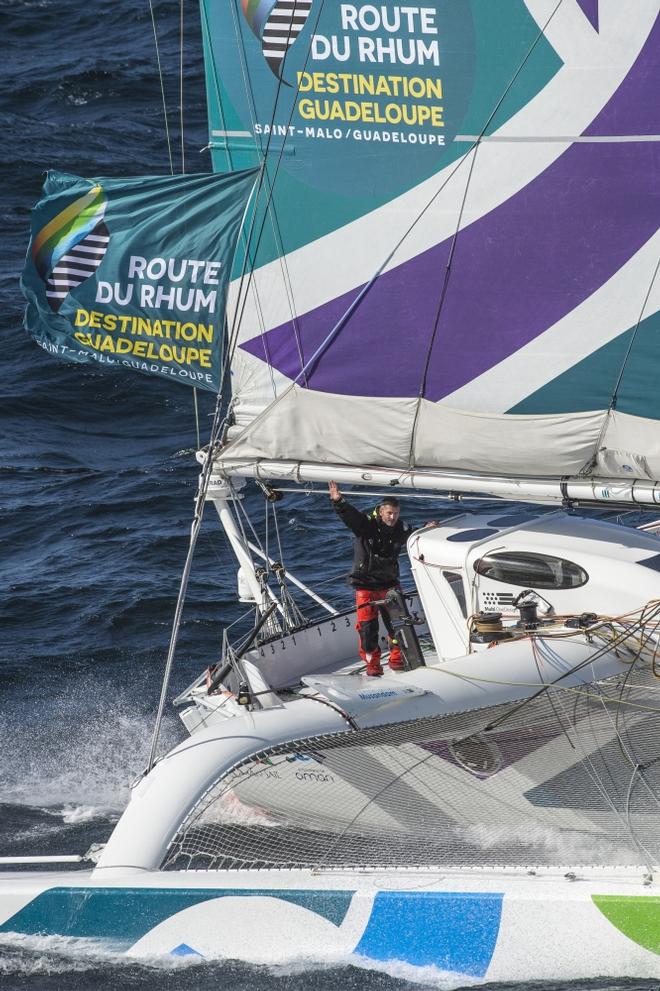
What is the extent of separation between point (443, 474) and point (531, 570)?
1.05 meters

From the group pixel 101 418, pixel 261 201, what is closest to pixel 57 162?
pixel 101 418

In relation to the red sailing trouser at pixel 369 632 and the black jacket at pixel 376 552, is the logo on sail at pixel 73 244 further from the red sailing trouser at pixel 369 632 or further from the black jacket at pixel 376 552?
the red sailing trouser at pixel 369 632

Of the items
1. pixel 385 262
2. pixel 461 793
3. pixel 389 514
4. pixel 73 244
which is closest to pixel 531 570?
pixel 389 514

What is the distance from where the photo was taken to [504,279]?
10.9m

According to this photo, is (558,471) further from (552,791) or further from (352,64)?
(352,64)

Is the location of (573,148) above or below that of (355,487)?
above

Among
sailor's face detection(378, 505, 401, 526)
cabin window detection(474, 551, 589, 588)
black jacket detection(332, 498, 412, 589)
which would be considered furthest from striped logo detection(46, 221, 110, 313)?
cabin window detection(474, 551, 589, 588)

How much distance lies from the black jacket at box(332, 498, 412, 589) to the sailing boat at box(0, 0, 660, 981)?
1.01 feet

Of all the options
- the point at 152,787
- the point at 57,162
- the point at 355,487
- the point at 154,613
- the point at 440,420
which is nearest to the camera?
the point at 152,787

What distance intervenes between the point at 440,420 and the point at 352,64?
2.93m

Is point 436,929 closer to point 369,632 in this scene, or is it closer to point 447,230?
point 369,632

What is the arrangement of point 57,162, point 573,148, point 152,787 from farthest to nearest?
point 57,162
point 573,148
point 152,787

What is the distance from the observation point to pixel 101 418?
21234 millimetres

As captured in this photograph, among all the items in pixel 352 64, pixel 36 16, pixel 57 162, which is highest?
pixel 36 16
